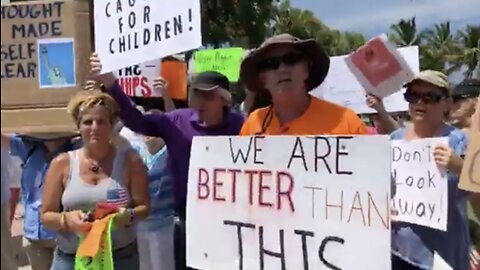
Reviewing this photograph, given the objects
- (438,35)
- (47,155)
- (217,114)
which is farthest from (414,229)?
(438,35)

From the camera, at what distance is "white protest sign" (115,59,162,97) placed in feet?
21.8

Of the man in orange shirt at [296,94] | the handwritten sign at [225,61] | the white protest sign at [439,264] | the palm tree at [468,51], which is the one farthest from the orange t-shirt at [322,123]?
the palm tree at [468,51]

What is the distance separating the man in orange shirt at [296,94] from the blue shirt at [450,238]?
0.61 meters

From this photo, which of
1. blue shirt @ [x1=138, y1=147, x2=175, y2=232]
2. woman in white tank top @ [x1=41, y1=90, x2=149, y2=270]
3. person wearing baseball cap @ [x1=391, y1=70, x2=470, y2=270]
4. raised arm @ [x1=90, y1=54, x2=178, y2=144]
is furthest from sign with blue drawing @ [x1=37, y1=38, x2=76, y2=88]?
person wearing baseball cap @ [x1=391, y1=70, x2=470, y2=270]

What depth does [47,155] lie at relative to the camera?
5406 mm

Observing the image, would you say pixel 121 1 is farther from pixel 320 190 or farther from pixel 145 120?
pixel 320 190

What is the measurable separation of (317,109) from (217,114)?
111 centimetres

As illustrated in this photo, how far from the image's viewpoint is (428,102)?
4.16 m

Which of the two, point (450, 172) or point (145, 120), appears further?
point (145, 120)

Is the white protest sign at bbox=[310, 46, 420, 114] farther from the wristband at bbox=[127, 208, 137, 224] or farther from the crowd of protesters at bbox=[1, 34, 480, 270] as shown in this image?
the wristband at bbox=[127, 208, 137, 224]

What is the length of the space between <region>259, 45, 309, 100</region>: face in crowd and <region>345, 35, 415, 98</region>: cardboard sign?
3.89ft

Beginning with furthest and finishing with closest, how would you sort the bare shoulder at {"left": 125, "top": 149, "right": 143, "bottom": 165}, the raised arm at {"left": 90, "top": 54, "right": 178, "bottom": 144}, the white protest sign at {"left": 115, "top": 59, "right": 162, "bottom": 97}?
the white protest sign at {"left": 115, "top": 59, "right": 162, "bottom": 97} → the raised arm at {"left": 90, "top": 54, "right": 178, "bottom": 144} → the bare shoulder at {"left": 125, "top": 149, "right": 143, "bottom": 165}

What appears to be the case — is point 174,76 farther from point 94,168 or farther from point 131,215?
point 131,215

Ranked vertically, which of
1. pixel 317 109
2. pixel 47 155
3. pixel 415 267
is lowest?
pixel 415 267
